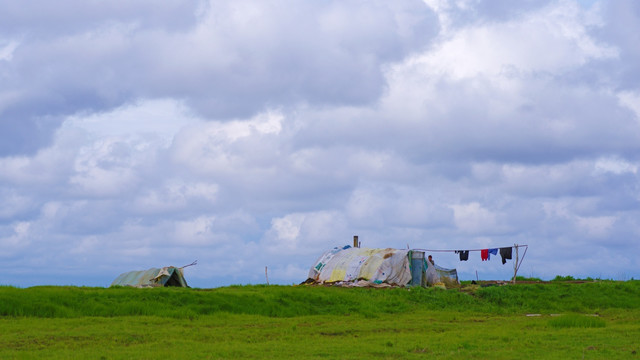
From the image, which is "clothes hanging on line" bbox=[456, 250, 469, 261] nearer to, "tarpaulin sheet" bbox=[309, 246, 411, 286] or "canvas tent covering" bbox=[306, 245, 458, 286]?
"canvas tent covering" bbox=[306, 245, 458, 286]

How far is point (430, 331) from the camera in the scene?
20.5 m

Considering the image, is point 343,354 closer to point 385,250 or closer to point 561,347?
point 561,347

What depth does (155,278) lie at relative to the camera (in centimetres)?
3359

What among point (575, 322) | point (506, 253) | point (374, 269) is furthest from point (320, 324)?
point (506, 253)

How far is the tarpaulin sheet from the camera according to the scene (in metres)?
35.2

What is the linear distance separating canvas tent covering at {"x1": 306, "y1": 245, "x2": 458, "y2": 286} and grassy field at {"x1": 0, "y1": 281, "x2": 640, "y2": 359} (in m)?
4.39

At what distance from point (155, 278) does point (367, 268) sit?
10.8 metres

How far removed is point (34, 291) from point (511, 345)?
1611 centimetres

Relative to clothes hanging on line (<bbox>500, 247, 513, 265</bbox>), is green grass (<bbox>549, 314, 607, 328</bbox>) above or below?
below

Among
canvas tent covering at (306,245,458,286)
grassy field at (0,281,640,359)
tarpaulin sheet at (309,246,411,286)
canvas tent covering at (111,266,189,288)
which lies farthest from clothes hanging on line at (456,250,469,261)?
canvas tent covering at (111,266,189,288)

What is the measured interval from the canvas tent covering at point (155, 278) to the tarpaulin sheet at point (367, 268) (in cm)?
762

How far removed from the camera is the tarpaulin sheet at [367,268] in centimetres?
3525

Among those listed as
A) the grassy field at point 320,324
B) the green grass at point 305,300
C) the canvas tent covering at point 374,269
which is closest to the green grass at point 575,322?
the grassy field at point 320,324

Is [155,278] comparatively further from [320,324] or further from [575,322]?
[575,322]
